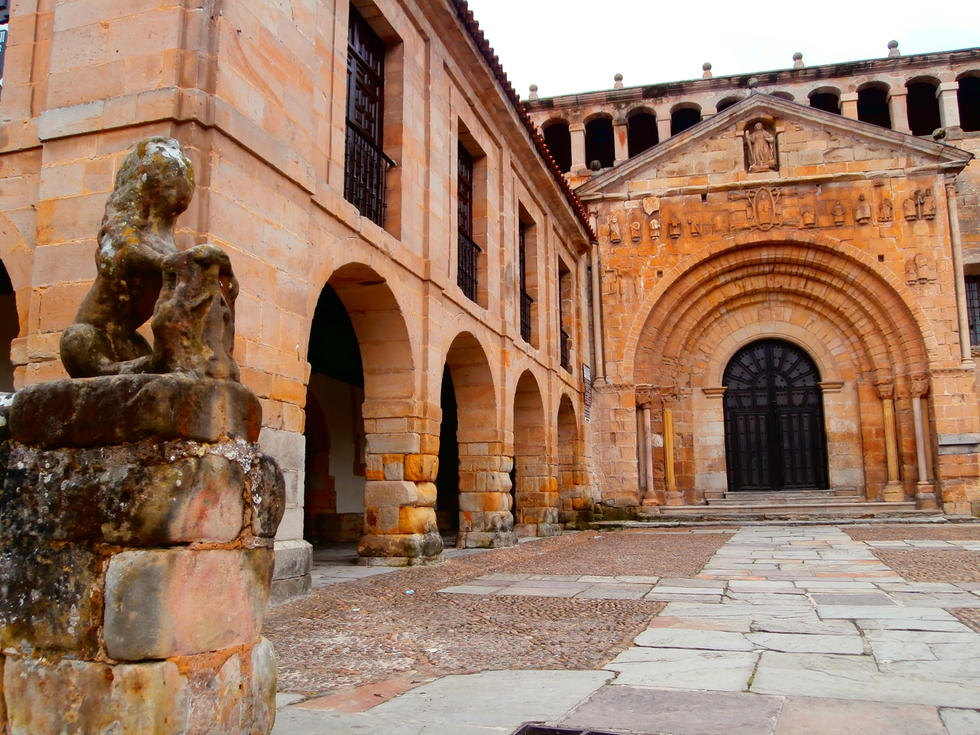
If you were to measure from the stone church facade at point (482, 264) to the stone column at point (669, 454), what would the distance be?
2.9 inches

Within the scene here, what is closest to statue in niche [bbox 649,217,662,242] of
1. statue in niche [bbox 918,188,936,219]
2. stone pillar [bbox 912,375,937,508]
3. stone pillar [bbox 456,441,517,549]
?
statue in niche [bbox 918,188,936,219]

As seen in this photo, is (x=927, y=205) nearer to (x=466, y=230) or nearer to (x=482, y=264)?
(x=482, y=264)

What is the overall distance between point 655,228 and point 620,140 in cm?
358

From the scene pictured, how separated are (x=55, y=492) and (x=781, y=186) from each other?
1723cm

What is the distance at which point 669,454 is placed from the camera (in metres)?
17.6

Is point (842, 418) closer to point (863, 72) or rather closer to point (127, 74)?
point (863, 72)

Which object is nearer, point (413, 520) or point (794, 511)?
point (413, 520)

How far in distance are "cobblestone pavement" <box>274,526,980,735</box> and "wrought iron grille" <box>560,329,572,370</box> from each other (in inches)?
370

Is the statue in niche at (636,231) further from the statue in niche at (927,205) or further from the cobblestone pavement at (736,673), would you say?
the cobblestone pavement at (736,673)

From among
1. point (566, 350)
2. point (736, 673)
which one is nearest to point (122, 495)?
point (736, 673)

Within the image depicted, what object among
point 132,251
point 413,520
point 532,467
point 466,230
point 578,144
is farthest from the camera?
point 578,144

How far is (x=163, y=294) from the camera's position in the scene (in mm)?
2576

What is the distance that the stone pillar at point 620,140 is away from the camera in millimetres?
20016

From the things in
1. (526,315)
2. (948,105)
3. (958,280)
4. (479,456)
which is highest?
(948,105)
